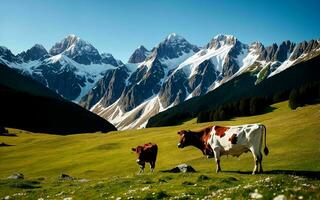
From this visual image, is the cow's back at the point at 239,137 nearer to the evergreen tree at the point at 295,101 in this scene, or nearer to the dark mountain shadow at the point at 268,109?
the evergreen tree at the point at 295,101

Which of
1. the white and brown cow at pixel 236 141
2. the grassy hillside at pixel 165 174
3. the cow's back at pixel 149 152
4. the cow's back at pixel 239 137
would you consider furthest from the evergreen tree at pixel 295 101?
the cow's back at pixel 239 137

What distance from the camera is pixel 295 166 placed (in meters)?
34.3

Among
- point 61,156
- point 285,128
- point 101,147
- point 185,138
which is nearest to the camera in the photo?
point 185,138

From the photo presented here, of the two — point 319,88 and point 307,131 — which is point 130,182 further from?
point 319,88

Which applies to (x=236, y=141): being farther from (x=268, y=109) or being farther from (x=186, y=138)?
(x=268, y=109)

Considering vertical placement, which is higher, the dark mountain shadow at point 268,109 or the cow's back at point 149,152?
the dark mountain shadow at point 268,109

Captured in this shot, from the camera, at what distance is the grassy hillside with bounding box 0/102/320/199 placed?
1964 cm

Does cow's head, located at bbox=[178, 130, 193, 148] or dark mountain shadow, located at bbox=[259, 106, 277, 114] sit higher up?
dark mountain shadow, located at bbox=[259, 106, 277, 114]

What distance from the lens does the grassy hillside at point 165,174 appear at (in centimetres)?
1964

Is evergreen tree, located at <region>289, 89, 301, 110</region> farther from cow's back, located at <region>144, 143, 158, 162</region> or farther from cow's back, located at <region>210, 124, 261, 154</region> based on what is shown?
cow's back, located at <region>210, 124, 261, 154</region>

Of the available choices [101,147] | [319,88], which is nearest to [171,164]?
[101,147]

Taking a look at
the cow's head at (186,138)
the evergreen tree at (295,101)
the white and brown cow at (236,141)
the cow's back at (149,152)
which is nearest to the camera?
the white and brown cow at (236,141)

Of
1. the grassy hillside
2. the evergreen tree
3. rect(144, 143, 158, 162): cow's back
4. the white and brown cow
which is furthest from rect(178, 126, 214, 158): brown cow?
the evergreen tree

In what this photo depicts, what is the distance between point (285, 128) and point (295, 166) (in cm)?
2608
